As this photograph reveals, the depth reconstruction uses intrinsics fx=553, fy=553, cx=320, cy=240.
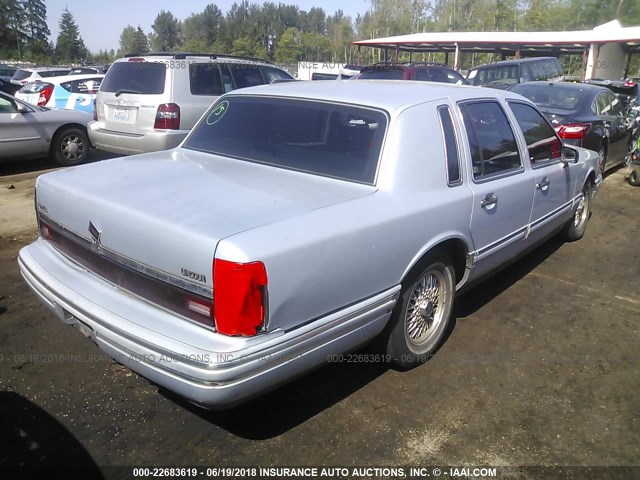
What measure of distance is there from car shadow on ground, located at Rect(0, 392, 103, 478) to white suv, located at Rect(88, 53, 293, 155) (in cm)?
496

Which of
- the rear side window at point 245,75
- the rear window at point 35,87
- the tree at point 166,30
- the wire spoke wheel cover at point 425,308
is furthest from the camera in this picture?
the tree at point 166,30

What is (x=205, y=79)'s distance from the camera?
7930 millimetres

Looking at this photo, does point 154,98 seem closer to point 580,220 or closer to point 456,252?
point 456,252

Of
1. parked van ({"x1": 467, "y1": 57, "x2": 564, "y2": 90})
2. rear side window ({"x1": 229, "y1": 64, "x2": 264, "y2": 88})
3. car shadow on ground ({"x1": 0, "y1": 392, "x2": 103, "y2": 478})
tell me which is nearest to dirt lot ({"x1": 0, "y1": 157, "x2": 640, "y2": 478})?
car shadow on ground ({"x1": 0, "y1": 392, "x2": 103, "y2": 478})

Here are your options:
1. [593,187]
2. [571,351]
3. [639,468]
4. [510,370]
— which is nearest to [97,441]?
[510,370]

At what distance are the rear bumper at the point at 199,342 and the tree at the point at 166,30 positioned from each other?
124 m

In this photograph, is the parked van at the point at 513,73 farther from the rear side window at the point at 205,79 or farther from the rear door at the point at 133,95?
the rear door at the point at 133,95

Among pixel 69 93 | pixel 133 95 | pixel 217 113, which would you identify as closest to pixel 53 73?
pixel 69 93

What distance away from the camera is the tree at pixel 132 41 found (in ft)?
352

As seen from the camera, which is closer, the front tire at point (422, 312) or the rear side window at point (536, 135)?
the front tire at point (422, 312)

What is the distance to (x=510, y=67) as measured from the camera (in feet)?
50.5

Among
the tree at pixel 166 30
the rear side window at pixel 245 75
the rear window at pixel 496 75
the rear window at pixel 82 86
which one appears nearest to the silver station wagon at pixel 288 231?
the rear side window at pixel 245 75

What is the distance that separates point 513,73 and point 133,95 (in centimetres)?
1131

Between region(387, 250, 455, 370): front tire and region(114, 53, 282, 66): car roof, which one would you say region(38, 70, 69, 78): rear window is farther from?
Answer: region(387, 250, 455, 370): front tire
